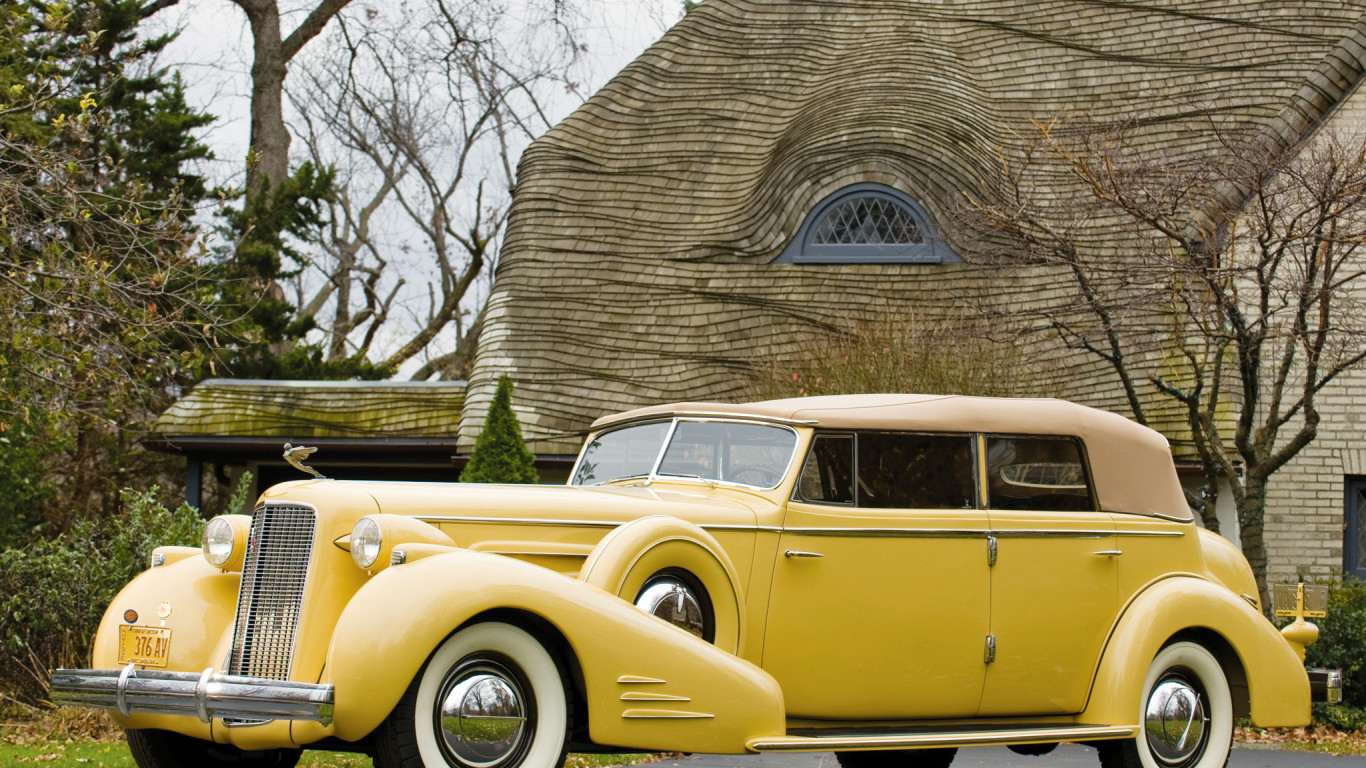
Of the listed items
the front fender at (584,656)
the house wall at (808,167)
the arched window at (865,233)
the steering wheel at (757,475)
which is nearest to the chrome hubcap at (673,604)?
the front fender at (584,656)

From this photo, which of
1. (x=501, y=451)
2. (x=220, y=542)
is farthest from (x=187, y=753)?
(x=501, y=451)

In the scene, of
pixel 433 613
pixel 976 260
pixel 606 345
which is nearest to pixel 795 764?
pixel 433 613

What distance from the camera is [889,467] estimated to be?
627cm

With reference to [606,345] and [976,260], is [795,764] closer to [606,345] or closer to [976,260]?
[976,260]

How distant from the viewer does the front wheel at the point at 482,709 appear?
4.66 meters

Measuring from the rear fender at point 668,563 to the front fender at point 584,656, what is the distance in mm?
158

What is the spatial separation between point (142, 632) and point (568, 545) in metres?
1.69

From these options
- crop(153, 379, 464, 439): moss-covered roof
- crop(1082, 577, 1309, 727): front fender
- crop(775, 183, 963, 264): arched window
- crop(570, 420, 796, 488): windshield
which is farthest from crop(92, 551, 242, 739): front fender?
crop(775, 183, 963, 264): arched window

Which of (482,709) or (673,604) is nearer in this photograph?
(482,709)

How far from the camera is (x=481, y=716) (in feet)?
15.6

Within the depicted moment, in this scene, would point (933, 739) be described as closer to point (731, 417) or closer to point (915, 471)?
point (915, 471)

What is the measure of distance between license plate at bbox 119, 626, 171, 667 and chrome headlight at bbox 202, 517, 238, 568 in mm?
362

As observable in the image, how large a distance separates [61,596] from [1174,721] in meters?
7.96

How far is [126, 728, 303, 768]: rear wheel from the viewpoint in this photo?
5.58 meters
